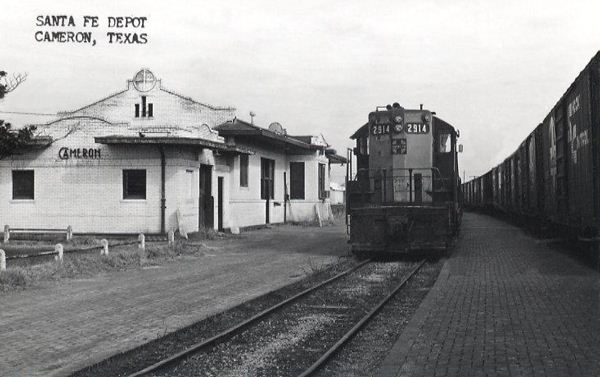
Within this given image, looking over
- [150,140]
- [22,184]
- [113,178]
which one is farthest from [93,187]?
[150,140]

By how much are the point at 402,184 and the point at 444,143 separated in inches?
68.0

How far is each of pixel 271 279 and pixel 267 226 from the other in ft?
59.2

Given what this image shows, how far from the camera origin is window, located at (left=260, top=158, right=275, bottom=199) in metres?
31.7

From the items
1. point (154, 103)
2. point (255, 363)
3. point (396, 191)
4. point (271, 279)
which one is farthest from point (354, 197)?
point (154, 103)

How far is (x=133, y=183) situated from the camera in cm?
2311

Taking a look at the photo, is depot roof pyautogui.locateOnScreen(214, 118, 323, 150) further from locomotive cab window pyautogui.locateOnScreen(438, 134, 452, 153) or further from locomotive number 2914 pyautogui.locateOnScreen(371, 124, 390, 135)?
locomotive cab window pyautogui.locateOnScreen(438, 134, 452, 153)

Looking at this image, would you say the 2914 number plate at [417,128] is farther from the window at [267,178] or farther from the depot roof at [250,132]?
the window at [267,178]

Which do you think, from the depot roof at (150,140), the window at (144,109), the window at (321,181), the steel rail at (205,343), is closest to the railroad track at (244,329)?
the steel rail at (205,343)

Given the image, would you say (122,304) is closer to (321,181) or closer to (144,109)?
(144,109)

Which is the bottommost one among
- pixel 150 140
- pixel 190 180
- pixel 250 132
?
pixel 190 180

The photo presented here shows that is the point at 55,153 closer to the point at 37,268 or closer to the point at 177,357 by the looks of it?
the point at 37,268

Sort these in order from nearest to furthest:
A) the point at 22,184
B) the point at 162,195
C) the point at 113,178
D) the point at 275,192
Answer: the point at 162,195, the point at 113,178, the point at 22,184, the point at 275,192

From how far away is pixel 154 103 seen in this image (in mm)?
35625

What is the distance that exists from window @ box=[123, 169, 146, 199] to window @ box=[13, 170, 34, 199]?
12.2 ft
